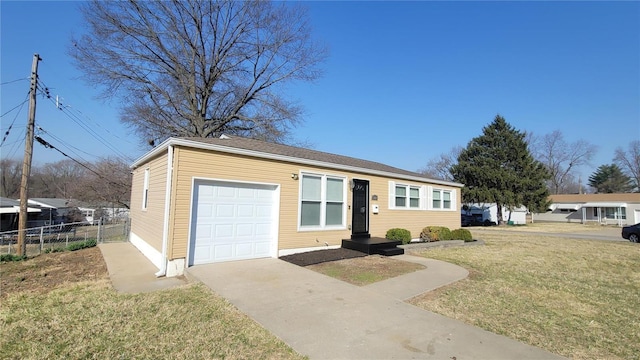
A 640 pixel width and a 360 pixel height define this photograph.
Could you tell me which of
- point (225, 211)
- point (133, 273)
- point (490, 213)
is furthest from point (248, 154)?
point (490, 213)

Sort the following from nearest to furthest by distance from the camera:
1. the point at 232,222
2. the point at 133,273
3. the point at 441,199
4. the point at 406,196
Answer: the point at 133,273 < the point at 232,222 < the point at 406,196 < the point at 441,199

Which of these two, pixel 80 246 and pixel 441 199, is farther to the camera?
pixel 441 199

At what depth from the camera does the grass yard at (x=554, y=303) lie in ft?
12.8

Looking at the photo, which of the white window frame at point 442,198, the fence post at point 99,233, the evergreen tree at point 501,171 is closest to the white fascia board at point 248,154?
the white window frame at point 442,198

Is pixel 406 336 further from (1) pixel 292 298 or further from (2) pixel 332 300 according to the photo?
(1) pixel 292 298

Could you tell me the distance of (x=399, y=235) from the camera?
11484 millimetres

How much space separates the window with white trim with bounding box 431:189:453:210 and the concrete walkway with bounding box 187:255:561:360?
7.87 meters

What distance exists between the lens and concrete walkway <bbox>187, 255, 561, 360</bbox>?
11.2 feet

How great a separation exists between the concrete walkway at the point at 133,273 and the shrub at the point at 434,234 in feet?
32.4

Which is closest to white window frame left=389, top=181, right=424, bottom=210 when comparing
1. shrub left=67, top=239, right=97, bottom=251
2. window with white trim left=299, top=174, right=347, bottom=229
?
window with white trim left=299, top=174, right=347, bottom=229

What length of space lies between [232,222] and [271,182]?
1.50 metres

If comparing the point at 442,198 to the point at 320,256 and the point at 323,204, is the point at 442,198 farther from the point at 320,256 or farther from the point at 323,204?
the point at 320,256

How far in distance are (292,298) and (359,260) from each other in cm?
375

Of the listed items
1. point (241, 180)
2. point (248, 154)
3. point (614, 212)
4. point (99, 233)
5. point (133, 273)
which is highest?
point (248, 154)
